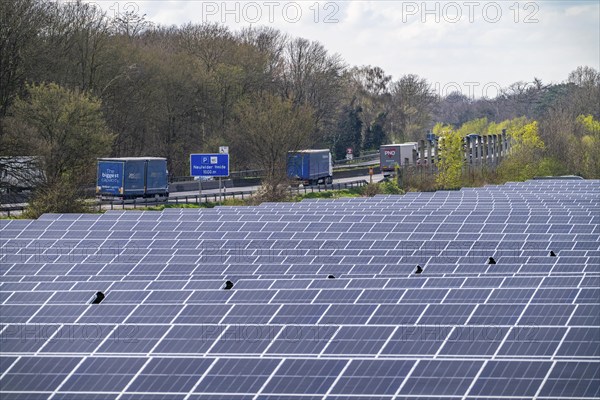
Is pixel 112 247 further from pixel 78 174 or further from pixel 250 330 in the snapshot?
pixel 78 174

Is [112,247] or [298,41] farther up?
[298,41]

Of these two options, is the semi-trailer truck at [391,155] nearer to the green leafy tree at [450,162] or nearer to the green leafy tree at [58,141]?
the green leafy tree at [450,162]

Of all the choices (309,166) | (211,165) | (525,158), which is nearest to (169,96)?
(309,166)

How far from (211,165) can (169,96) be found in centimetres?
2531

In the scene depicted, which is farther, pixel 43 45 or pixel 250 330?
pixel 43 45

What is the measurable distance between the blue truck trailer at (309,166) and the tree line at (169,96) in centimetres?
136

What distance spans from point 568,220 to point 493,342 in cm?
2386

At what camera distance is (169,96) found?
103062mm

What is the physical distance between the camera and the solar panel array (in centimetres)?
1933

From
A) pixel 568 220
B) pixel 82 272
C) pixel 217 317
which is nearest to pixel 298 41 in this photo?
pixel 568 220

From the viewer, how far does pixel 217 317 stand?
75.5ft

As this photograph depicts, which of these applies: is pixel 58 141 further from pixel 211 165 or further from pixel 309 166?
pixel 309 166

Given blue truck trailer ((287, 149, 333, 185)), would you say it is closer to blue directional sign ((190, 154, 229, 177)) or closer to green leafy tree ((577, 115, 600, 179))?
blue directional sign ((190, 154, 229, 177))

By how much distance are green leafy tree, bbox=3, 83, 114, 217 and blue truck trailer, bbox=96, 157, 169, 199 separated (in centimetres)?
540
